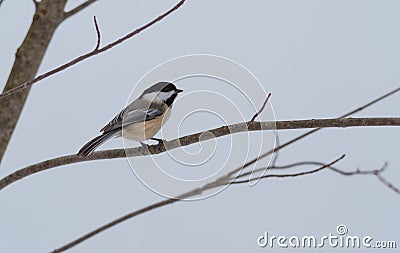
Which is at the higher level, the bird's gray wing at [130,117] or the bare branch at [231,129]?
the bird's gray wing at [130,117]

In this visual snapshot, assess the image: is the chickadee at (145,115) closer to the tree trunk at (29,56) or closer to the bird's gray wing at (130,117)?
the bird's gray wing at (130,117)

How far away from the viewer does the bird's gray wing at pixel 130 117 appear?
0.75m

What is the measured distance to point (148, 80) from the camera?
2.48 ft

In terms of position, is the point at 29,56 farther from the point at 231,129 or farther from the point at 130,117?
the point at 231,129

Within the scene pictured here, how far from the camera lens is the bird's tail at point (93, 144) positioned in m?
0.65

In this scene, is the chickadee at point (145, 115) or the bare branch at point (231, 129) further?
the chickadee at point (145, 115)

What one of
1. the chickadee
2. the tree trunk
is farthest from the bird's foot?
the tree trunk

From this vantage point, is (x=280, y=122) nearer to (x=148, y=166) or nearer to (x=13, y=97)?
(x=148, y=166)

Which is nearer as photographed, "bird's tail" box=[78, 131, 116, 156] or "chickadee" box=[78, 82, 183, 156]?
→ "bird's tail" box=[78, 131, 116, 156]

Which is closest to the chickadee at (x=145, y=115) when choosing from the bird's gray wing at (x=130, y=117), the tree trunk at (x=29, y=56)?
the bird's gray wing at (x=130, y=117)

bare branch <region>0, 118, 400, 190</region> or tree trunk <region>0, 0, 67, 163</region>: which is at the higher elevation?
tree trunk <region>0, 0, 67, 163</region>

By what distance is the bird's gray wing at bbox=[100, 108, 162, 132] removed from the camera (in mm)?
749

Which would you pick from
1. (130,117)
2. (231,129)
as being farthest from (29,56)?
(231,129)

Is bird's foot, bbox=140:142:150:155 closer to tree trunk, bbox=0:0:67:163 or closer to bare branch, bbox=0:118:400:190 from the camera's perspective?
bare branch, bbox=0:118:400:190
